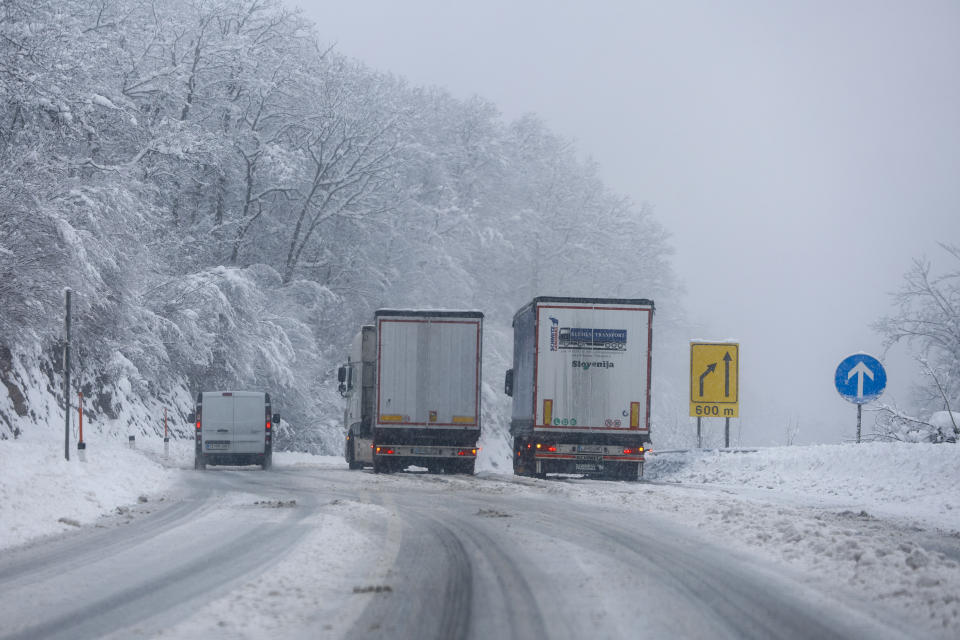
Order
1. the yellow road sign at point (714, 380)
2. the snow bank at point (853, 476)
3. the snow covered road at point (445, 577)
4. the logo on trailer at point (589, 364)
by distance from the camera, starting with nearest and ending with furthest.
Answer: the snow covered road at point (445, 577) < the snow bank at point (853, 476) < the logo on trailer at point (589, 364) < the yellow road sign at point (714, 380)

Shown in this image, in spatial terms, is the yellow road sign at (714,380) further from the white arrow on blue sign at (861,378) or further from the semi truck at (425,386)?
the semi truck at (425,386)

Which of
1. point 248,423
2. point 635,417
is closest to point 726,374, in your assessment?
point 635,417

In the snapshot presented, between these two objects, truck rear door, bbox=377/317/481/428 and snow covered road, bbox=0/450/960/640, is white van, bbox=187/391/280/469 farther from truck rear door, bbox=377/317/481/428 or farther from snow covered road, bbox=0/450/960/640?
snow covered road, bbox=0/450/960/640

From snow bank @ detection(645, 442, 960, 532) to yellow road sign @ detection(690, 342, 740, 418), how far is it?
1033 millimetres

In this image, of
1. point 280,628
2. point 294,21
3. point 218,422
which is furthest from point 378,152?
point 280,628

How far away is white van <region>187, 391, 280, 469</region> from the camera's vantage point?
28.5m

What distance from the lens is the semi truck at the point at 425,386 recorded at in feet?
80.5

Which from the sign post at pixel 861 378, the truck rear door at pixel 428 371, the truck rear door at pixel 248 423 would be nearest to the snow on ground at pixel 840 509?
the sign post at pixel 861 378

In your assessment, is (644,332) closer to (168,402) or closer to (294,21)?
(168,402)

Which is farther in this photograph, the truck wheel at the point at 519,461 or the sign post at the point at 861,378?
the truck wheel at the point at 519,461

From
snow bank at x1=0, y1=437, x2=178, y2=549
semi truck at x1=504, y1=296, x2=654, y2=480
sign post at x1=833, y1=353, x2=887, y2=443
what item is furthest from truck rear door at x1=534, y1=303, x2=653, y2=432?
snow bank at x1=0, y1=437, x2=178, y2=549

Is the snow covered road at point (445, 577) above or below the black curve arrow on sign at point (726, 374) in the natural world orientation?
below

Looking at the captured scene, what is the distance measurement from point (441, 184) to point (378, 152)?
8937 millimetres

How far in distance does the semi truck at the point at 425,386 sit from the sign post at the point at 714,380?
16.0 feet
